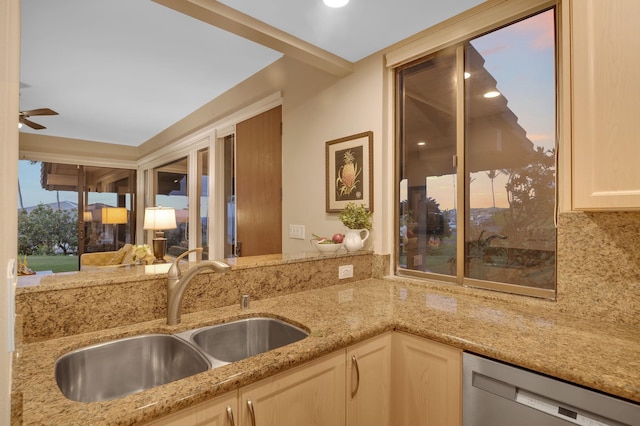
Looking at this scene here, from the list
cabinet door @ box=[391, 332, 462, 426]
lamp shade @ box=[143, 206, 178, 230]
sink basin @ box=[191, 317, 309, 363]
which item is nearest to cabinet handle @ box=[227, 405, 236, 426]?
sink basin @ box=[191, 317, 309, 363]

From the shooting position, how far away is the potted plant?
2043 millimetres

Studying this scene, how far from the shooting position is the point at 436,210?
1962mm

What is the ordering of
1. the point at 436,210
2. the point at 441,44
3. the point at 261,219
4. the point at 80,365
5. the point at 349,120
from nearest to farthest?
the point at 80,365
the point at 441,44
the point at 436,210
the point at 349,120
the point at 261,219

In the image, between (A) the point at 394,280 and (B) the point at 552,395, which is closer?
(B) the point at 552,395

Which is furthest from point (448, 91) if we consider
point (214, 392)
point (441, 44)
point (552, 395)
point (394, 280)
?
point (214, 392)

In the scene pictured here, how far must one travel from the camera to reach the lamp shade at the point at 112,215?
5957mm

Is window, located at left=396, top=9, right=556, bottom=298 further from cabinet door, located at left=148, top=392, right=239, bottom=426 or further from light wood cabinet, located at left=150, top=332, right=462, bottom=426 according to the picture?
cabinet door, located at left=148, top=392, right=239, bottom=426

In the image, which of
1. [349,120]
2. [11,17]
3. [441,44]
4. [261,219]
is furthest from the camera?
[261,219]

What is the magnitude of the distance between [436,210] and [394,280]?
50 centimetres

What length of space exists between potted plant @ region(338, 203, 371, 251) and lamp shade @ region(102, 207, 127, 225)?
546cm

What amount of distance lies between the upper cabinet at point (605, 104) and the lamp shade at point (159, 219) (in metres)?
3.94

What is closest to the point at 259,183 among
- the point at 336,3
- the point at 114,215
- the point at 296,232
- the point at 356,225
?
the point at 296,232

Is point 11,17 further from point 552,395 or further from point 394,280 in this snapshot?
point 394,280

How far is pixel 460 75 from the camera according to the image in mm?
1832
